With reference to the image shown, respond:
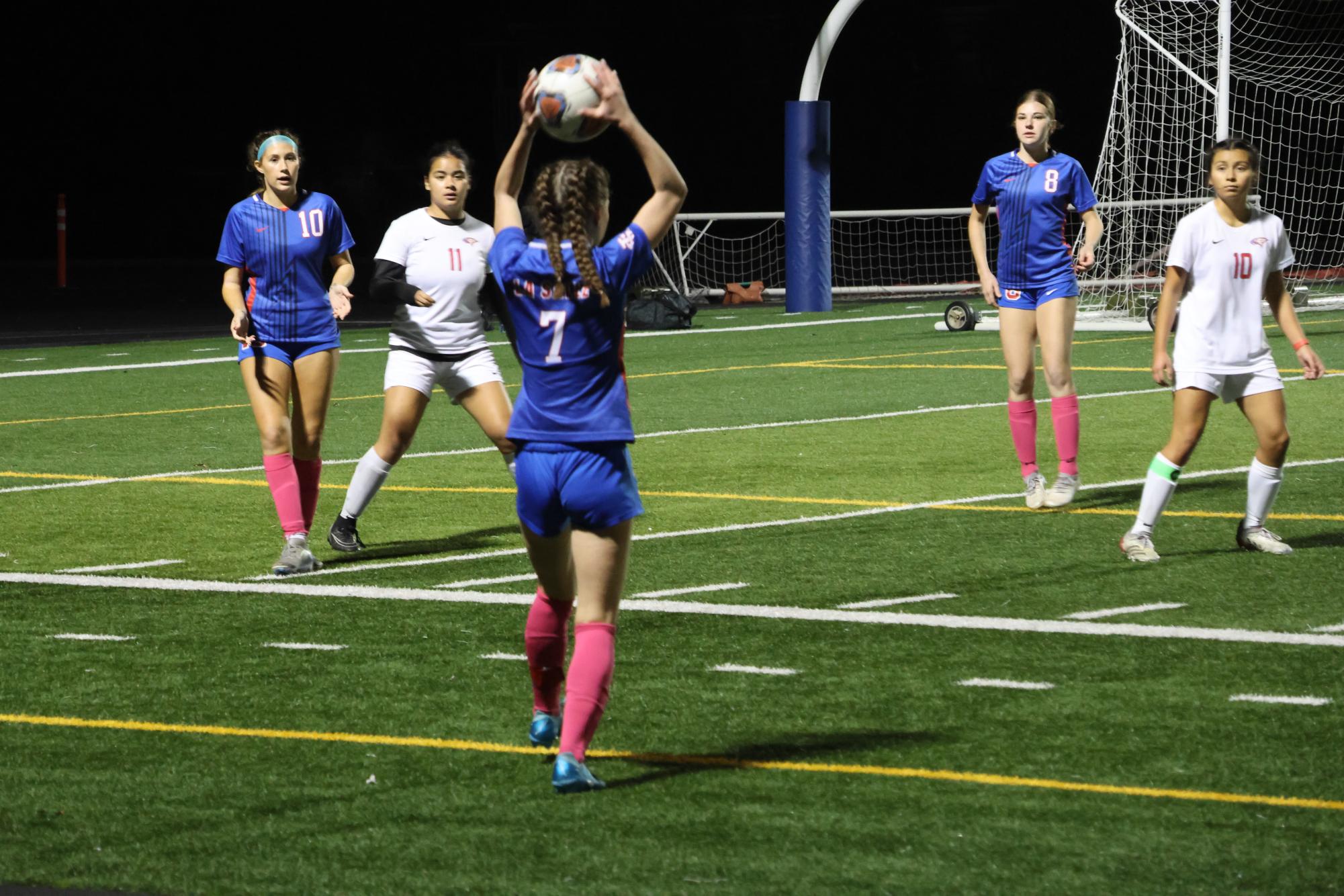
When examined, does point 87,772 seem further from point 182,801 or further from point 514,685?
point 514,685

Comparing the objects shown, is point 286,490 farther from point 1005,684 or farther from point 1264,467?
point 1264,467

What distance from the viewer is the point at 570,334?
5711 millimetres

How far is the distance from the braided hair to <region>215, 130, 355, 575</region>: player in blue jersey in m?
4.25

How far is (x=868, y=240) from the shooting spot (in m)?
39.3

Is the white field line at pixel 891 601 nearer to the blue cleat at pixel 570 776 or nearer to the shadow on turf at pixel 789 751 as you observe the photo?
the shadow on turf at pixel 789 751

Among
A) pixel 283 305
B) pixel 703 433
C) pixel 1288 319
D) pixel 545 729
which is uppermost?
pixel 283 305

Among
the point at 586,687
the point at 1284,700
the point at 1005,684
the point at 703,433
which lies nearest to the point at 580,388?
the point at 586,687

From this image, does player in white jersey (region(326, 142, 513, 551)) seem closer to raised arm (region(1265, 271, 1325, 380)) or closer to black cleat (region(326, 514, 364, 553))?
black cleat (region(326, 514, 364, 553))

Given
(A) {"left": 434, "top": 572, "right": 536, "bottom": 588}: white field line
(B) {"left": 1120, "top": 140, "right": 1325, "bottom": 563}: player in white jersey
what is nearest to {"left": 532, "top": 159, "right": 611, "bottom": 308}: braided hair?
(A) {"left": 434, "top": 572, "right": 536, "bottom": 588}: white field line

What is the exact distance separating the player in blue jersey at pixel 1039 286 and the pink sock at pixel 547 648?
5.63 meters

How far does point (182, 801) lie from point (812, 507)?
241 inches

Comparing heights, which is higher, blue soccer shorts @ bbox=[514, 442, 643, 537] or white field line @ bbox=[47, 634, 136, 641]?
blue soccer shorts @ bbox=[514, 442, 643, 537]

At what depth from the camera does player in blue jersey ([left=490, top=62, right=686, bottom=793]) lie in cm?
566

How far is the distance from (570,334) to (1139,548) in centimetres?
446
